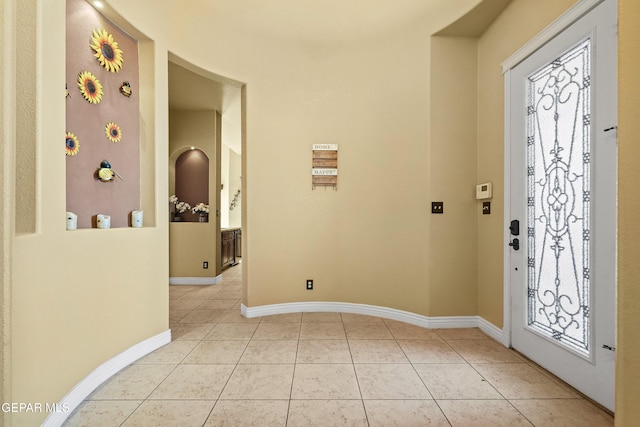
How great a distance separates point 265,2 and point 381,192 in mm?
2321

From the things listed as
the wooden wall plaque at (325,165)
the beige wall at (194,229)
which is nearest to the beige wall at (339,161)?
the wooden wall plaque at (325,165)

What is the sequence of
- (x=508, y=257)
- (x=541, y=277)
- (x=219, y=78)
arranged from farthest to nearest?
(x=219, y=78)
(x=508, y=257)
(x=541, y=277)

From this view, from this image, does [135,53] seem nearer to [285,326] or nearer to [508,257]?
[285,326]

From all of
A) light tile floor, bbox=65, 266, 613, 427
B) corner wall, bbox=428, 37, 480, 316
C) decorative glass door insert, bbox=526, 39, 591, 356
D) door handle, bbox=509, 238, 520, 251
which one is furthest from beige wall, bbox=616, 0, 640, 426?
corner wall, bbox=428, 37, 480, 316

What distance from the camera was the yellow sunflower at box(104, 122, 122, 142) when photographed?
223 cm

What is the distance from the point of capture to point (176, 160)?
17.1 feet

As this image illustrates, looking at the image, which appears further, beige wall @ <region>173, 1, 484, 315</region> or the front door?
beige wall @ <region>173, 1, 484, 315</region>

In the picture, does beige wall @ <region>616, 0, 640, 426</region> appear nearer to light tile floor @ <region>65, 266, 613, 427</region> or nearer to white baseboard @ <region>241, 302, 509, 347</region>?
light tile floor @ <region>65, 266, 613, 427</region>

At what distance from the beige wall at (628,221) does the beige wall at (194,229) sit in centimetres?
492

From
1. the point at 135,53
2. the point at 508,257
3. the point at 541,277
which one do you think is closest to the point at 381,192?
the point at 508,257

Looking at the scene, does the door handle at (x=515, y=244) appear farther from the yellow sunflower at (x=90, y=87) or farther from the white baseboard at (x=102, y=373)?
the yellow sunflower at (x=90, y=87)

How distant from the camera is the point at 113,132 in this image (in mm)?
2271

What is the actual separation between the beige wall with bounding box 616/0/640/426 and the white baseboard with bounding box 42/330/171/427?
8.23ft

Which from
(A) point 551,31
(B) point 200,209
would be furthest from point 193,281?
(A) point 551,31
